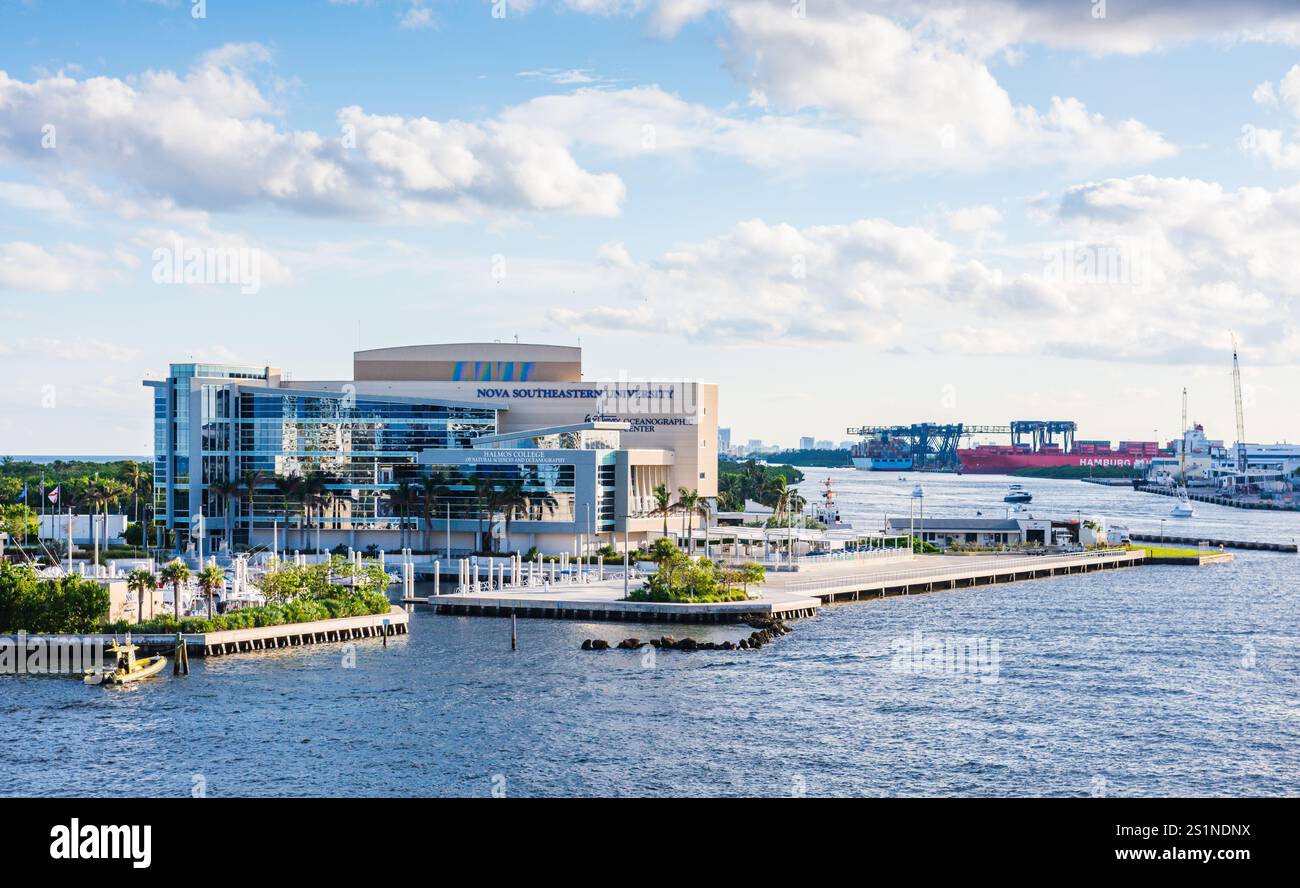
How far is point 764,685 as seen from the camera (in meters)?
60.6

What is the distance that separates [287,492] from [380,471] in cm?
884

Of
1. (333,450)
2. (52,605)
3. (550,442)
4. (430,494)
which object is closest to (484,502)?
(430,494)

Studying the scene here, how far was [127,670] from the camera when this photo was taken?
198 feet

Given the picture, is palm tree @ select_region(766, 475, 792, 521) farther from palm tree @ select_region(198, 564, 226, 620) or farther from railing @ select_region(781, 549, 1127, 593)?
palm tree @ select_region(198, 564, 226, 620)

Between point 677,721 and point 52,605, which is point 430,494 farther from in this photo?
point 677,721

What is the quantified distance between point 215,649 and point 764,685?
27821 millimetres

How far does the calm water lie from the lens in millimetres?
43781

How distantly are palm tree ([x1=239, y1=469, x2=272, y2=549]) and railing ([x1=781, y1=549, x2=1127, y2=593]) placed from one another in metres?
53.6

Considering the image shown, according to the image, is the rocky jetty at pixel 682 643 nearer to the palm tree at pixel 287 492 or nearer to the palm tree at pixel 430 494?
the palm tree at pixel 430 494

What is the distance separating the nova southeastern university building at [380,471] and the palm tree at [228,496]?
162 millimetres

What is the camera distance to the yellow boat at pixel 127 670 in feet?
197

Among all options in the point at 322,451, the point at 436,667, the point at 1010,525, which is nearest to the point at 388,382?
the point at 322,451

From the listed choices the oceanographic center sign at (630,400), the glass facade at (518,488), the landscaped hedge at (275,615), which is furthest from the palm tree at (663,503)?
the landscaped hedge at (275,615)
